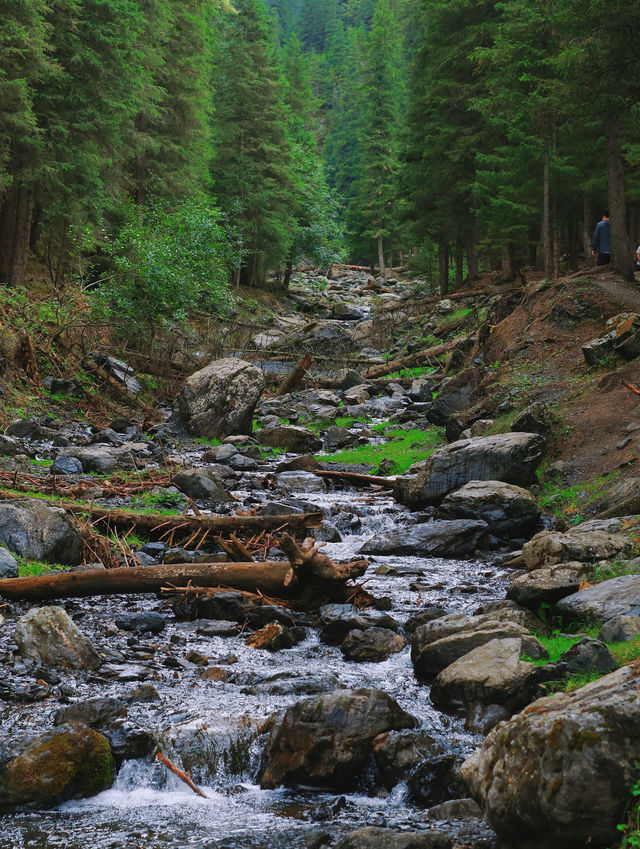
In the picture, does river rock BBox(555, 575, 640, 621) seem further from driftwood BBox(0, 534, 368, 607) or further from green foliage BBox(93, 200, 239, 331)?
green foliage BBox(93, 200, 239, 331)

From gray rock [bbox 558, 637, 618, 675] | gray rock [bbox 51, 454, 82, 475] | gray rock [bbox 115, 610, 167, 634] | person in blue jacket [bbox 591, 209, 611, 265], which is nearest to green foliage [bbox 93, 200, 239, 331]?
gray rock [bbox 51, 454, 82, 475]

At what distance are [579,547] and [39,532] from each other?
20.4 ft

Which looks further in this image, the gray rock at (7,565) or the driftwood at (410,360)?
the driftwood at (410,360)

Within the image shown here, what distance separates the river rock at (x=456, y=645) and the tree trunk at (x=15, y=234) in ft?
65.7

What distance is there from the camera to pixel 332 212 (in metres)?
53.5

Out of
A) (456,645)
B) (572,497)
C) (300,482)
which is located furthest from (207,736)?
(300,482)

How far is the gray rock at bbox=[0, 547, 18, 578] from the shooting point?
23.2ft

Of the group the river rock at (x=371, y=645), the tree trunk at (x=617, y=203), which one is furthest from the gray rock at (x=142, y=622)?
the tree trunk at (x=617, y=203)

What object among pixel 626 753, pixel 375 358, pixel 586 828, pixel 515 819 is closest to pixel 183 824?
pixel 515 819

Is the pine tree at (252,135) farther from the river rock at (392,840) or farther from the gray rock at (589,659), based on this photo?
the river rock at (392,840)

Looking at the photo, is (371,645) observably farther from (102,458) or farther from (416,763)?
(102,458)

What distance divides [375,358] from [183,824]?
82.4 ft

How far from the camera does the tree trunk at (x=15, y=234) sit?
70.7 feet

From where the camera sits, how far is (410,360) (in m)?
26.0
